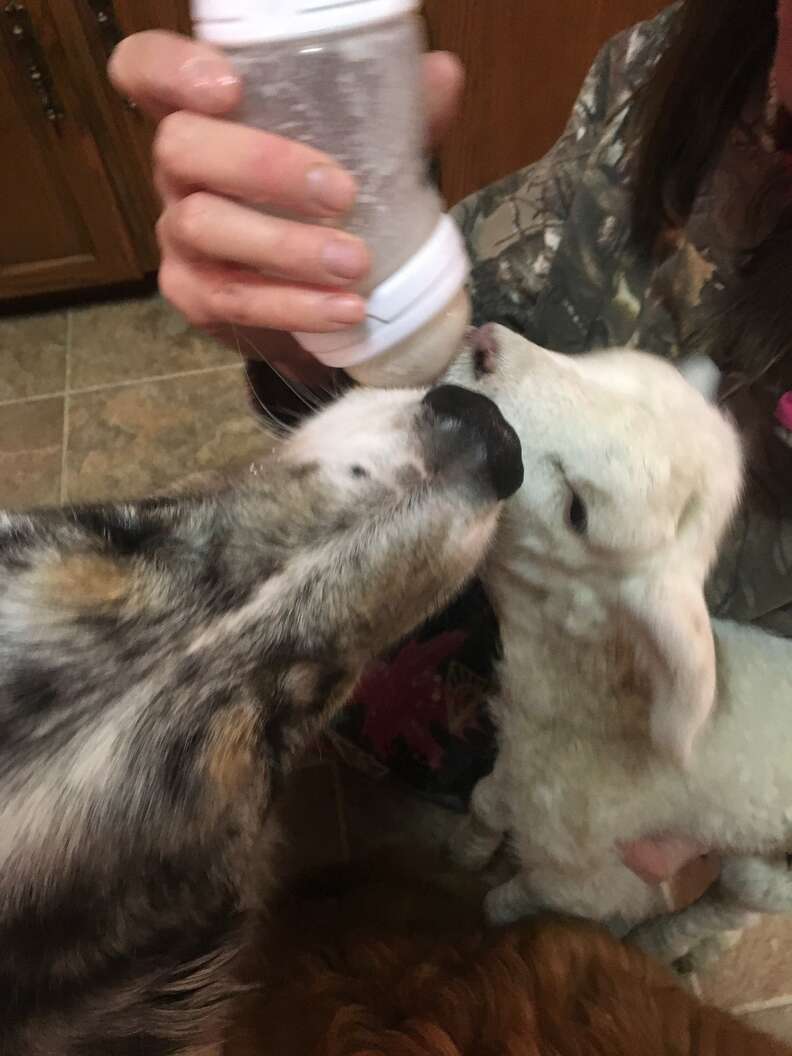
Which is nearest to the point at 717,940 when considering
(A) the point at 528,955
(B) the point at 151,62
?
(A) the point at 528,955

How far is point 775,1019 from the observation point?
1.29 metres

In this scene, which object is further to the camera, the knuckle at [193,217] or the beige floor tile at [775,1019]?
the beige floor tile at [775,1019]

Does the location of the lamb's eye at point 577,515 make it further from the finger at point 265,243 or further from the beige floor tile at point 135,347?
the beige floor tile at point 135,347

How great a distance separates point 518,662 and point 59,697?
1.65 ft

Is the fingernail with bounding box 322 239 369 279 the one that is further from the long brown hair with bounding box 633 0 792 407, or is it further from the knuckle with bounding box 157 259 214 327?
the long brown hair with bounding box 633 0 792 407

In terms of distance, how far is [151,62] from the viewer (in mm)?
607

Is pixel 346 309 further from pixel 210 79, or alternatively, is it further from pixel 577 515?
pixel 577 515

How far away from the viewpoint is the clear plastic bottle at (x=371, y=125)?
1.57ft

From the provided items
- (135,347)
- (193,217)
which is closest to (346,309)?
(193,217)

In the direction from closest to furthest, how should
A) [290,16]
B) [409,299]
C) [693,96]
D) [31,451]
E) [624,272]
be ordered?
[290,16] → [409,299] → [693,96] → [624,272] → [31,451]

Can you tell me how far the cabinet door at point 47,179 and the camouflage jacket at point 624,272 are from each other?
85cm

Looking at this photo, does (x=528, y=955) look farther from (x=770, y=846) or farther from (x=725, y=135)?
(x=725, y=135)

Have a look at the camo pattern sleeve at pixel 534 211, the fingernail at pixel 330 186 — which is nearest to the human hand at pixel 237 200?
the fingernail at pixel 330 186

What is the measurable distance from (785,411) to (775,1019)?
97 cm
